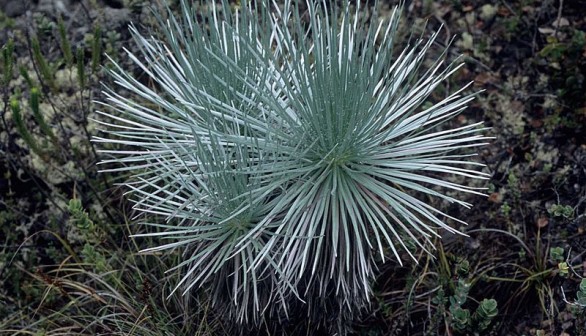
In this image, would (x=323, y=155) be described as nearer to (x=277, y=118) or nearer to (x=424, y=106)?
(x=277, y=118)

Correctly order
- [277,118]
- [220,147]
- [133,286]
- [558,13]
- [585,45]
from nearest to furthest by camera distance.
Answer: [220,147]
[277,118]
[133,286]
[585,45]
[558,13]

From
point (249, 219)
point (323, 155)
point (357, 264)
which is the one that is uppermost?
point (323, 155)

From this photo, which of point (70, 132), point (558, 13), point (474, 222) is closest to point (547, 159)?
point (474, 222)

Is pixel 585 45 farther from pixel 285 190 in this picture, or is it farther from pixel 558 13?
pixel 285 190

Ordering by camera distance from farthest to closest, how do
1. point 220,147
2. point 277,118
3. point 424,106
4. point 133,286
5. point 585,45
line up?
point 585,45
point 424,106
point 133,286
point 277,118
point 220,147

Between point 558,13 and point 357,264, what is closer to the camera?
point 357,264

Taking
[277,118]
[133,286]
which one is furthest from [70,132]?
[277,118]

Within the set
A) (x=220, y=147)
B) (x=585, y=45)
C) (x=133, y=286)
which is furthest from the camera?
(x=585, y=45)

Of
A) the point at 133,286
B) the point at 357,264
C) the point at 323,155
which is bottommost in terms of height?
the point at 133,286

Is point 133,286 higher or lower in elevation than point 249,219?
lower
